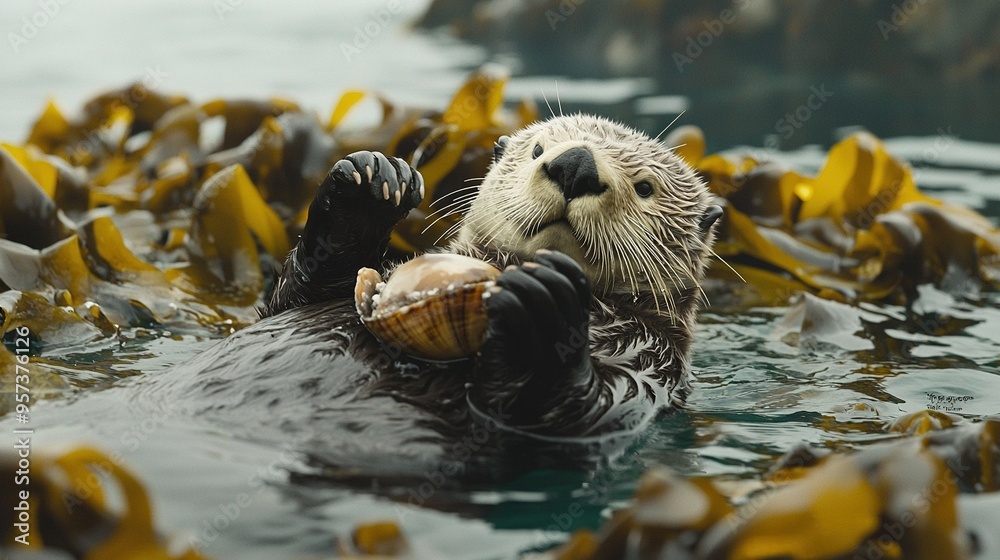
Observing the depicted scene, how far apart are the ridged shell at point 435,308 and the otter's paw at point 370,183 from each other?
0.45 m

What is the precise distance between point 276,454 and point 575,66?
11667 millimetres

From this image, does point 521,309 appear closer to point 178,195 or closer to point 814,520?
point 814,520

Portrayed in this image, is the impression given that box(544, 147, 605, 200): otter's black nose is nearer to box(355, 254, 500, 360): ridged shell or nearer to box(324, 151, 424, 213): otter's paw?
box(355, 254, 500, 360): ridged shell

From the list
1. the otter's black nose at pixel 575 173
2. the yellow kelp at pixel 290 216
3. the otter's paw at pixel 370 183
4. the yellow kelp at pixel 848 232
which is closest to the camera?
the otter's black nose at pixel 575 173

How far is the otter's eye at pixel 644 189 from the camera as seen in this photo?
3.71 meters

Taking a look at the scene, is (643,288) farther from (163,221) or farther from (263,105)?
(263,105)

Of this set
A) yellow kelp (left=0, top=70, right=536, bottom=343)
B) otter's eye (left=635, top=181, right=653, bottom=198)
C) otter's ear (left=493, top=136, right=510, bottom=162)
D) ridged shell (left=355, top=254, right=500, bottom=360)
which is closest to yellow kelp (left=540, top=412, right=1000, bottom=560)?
ridged shell (left=355, top=254, right=500, bottom=360)

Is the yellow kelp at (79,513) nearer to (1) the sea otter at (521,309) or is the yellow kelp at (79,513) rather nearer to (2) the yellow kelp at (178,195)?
(1) the sea otter at (521,309)

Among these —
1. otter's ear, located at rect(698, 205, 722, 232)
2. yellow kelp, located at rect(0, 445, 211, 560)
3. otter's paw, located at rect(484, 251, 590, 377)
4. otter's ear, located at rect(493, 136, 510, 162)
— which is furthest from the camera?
otter's ear, located at rect(493, 136, 510, 162)

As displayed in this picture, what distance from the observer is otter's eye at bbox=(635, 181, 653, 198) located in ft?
12.2

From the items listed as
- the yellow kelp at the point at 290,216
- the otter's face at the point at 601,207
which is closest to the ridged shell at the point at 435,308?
the otter's face at the point at 601,207

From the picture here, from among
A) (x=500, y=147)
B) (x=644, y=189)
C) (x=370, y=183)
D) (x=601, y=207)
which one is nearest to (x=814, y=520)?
(x=601, y=207)

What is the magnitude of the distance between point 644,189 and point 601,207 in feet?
1.37

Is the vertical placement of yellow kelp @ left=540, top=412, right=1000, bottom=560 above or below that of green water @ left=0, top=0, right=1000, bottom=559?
above
